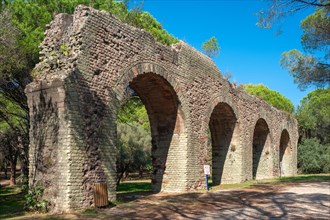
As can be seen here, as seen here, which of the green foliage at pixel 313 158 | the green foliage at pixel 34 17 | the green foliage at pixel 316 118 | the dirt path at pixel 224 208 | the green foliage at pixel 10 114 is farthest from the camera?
the green foliage at pixel 316 118

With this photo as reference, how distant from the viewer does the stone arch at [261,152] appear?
2331 cm

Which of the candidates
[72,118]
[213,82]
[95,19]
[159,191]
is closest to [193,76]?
[213,82]

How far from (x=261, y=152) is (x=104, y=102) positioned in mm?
16220

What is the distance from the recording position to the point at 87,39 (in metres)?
9.62

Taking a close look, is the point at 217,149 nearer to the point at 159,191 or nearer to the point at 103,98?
the point at 159,191

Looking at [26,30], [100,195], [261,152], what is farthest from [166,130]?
[261,152]

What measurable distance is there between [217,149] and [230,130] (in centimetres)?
122

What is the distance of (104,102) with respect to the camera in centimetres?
1003

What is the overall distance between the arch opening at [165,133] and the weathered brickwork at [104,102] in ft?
0.13

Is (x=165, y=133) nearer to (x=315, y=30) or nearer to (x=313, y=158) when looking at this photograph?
(x=315, y=30)

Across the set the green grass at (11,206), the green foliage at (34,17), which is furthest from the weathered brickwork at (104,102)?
the green foliage at (34,17)

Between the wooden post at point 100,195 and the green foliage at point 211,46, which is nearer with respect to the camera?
the wooden post at point 100,195

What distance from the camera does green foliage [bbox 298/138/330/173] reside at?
3147 cm

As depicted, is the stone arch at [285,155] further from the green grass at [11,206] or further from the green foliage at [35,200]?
the green foliage at [35,200]
